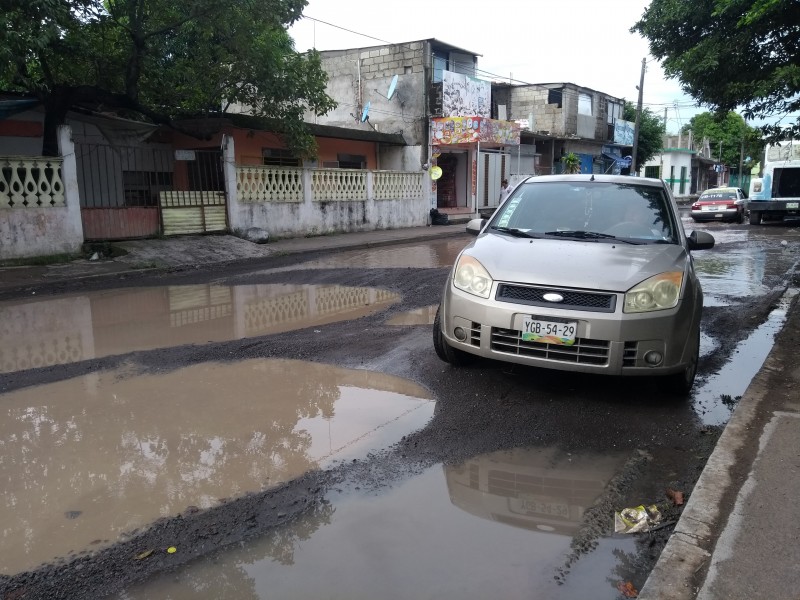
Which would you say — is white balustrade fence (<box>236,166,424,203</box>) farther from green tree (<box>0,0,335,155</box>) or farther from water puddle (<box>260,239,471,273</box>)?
water puddle (<box>260,239,471,273</box>)

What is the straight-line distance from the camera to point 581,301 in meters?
4.26

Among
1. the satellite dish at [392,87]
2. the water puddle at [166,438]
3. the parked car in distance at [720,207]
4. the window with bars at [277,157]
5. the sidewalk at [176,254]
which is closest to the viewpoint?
the water puddle at [166,438]

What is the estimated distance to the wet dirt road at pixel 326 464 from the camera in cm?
274

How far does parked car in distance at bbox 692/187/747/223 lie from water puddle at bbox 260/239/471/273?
566 inches

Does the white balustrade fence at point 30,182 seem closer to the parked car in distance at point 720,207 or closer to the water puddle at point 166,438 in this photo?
the water puddle at point 166,438

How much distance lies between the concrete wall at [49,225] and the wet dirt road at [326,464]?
5.89 meters

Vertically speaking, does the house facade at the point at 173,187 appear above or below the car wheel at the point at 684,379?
above

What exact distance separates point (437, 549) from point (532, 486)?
862mm

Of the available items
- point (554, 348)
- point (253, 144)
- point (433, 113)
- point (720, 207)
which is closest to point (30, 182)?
point (253, 144)

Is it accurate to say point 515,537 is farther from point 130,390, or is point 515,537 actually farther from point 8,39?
point 8,39

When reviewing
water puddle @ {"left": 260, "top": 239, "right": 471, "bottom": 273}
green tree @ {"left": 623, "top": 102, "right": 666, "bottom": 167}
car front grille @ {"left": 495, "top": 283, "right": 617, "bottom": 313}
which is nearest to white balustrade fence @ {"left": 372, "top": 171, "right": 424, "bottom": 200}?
water puddle @ {"left": 260, "top": 239, "right": 471, "bottom": 273}

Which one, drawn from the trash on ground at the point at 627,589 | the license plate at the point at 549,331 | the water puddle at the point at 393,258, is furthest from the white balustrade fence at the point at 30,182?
the trash on ground at the point at 627,589

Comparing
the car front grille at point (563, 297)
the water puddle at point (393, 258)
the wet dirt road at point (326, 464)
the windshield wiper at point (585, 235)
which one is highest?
the windshield wiper at point (585, 235)

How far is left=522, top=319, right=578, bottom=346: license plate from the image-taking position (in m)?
4.21
